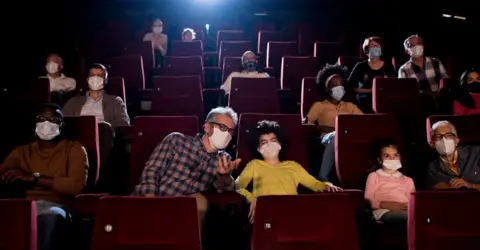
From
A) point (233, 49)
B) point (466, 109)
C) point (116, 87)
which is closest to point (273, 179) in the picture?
point (466, 109)

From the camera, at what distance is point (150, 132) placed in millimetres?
1569

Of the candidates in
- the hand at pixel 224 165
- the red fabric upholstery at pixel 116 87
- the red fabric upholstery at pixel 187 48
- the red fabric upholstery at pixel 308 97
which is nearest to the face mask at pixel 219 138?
the hand at pixel 224 165

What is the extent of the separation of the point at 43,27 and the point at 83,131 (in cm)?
272

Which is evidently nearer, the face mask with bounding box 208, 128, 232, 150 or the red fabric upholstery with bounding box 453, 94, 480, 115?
the face mask with bounding box 208, 128, 232, 150

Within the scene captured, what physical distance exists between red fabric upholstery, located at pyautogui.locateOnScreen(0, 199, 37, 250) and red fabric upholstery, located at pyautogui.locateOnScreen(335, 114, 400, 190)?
83 centimetres

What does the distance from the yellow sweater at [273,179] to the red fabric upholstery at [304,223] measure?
0.35 meters

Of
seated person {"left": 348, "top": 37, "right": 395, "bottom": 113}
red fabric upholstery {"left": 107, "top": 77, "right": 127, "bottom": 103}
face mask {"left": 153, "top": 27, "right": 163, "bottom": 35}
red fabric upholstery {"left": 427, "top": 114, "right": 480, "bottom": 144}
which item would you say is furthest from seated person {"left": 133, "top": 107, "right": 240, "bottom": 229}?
face mask {"left": 153, "top": 27, "right": 163, "bottom": 35}

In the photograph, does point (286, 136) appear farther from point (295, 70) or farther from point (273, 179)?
point (295, 70)

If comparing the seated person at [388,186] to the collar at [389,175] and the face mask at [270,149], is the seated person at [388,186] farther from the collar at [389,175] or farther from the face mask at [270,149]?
the face mask at [270,149]

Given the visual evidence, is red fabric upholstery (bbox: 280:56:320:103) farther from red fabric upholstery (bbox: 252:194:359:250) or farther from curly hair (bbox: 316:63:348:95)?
red fabric upholstery (bbox: 252:194:359:250)

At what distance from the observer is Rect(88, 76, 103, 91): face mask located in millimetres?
2027

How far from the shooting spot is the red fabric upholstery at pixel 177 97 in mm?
2150

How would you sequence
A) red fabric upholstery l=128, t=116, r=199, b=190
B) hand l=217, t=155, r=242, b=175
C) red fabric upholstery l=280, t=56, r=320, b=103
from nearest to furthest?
hand l=217, t=155, r=242, b=175 → red fabric upholstery l=128, t=116, r=199, b=190 → red fabric upholstery l=280, t=56, r=320, b=103

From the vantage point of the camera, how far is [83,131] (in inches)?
63.4
